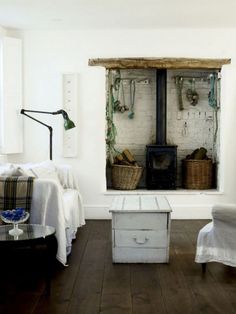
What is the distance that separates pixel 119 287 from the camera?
3273 mm

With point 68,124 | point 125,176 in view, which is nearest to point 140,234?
point 68,124

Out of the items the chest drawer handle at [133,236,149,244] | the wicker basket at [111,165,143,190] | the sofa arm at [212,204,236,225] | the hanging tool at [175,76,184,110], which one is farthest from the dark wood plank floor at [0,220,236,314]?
the hanging tool at [175,76,184,110]

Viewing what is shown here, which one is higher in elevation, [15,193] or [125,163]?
[125,163]

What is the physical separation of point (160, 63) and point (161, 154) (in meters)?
1.26

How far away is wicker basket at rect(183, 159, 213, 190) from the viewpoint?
6.12 meters

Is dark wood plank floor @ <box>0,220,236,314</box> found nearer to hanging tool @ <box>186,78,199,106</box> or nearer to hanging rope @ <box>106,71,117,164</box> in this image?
hanging rope @ <box>106,71,117,164</box>

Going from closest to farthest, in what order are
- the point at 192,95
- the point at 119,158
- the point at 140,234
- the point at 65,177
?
the point at 140,234, the point at 65,177, the point at 119,158, the point at 192,95

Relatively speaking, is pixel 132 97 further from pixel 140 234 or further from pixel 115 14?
pixel 140 234

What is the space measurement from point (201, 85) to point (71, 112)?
205 cm

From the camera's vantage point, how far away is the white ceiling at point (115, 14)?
455 centimetres

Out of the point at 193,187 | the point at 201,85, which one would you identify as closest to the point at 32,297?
the point at 193,187

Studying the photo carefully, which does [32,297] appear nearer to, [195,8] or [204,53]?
[195,8]

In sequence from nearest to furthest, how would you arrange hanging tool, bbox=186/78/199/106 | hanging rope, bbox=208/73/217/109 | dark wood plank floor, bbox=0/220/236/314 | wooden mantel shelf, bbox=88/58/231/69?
dark wood plank floor, bbox=0/220/236/314 → wooden mantel shelf, bbox=88/58/231/69 → hanging rope, bbox=208/73/217/109 → hanging tool, bbox=186/78/199/106

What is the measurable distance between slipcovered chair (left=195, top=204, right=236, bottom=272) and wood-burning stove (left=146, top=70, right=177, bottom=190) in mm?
2510
